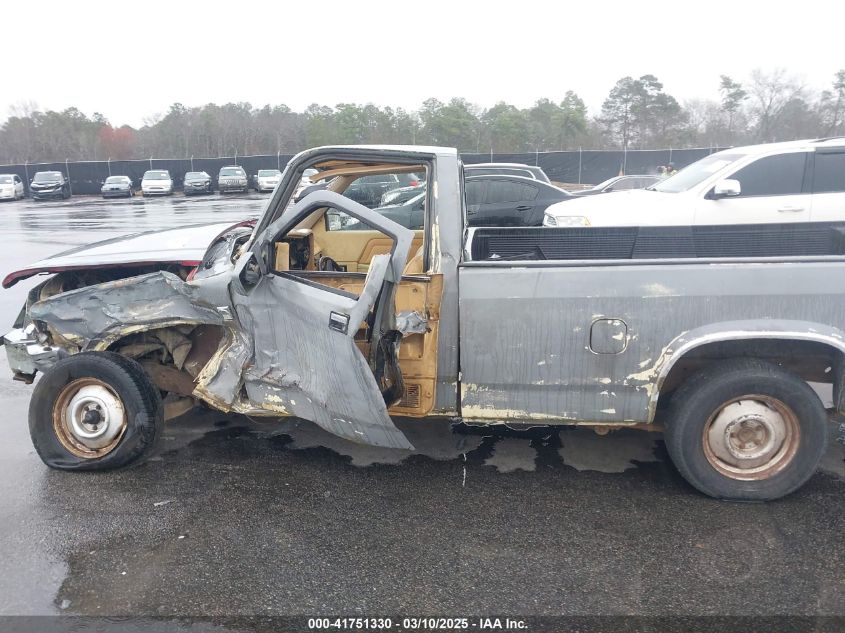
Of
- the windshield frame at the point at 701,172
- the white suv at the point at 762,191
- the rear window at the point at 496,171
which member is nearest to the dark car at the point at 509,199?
the rear window at the point at 496,171

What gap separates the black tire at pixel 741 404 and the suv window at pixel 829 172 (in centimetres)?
496

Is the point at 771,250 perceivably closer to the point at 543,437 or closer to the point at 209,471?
the point at 543,437

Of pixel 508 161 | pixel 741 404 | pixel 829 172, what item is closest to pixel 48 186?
pixel 508 161

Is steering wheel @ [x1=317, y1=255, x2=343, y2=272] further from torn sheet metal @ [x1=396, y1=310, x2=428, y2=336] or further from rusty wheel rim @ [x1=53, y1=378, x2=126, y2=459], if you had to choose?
rusty wheel rim @ [x1=53, y1=378, x2=126, y2=459]

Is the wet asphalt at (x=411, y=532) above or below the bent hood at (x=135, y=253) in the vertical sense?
below

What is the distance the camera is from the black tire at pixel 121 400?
3.90 meters

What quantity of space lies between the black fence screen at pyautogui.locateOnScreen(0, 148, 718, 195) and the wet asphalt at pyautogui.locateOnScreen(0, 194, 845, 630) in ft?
105

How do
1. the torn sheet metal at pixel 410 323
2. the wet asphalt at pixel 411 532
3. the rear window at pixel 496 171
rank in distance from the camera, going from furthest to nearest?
the rear window at pixel 496 171, the torn sheet metal at pixel 410 323, the wet asphalt at pixel 411 532

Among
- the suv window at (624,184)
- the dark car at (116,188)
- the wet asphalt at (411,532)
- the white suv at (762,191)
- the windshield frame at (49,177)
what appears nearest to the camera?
the wet asphalt at (411,532)

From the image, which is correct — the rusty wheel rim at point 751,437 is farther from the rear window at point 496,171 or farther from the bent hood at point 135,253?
the rear window at point 496,171

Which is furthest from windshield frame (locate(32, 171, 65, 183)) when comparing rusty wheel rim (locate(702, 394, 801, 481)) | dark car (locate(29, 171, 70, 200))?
rusty wheel rim (locate(702, 394, 801, 481))

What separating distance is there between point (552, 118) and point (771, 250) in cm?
5255

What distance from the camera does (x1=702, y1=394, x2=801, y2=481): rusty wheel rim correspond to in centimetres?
353

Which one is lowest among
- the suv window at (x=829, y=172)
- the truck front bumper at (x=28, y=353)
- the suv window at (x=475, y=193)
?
the truck front bumper at (x=28, y=353)
